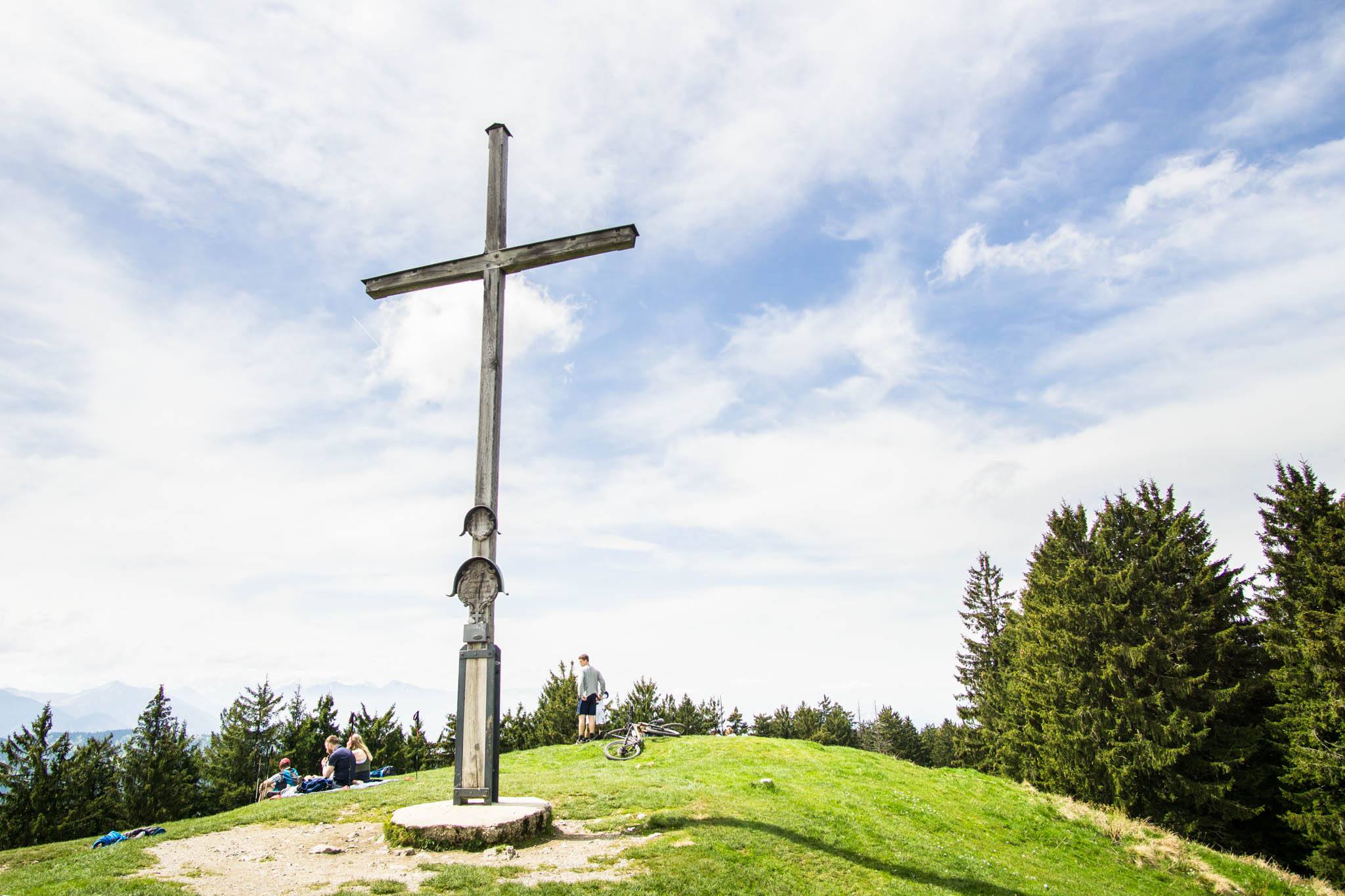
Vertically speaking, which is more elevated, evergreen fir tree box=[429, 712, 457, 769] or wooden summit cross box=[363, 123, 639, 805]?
wooden summit cross box=[363, 123, 639, 805]

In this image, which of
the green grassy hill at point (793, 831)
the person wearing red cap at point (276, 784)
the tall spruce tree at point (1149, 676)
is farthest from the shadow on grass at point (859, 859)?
the tall spruce tree at point (1149, 676)

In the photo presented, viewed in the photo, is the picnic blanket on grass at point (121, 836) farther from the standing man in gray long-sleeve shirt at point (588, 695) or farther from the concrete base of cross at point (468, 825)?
the standing man in gray long-sleeve shirt at point (588, 695)

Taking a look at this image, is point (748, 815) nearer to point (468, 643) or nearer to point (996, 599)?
point (468, 643)

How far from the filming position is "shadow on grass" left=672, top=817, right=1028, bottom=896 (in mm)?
9492

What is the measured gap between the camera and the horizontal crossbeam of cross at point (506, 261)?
427 inches

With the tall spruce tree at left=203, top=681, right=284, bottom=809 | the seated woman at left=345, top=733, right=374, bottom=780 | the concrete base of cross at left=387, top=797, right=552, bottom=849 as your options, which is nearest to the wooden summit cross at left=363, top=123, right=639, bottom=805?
the concrete base of cross at left=387, top=797, right=552, bottom=849

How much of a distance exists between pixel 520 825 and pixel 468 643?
102 inches

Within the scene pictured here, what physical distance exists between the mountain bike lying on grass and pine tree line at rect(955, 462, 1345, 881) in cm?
2130

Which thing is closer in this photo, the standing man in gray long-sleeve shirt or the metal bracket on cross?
the metal bracket on cross

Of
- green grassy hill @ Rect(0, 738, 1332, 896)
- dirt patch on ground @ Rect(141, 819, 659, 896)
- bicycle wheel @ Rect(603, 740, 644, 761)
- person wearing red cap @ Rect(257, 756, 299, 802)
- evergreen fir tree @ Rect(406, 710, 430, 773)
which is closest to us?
dirt patch on ground @ Rect(141, 819, 659, 896)

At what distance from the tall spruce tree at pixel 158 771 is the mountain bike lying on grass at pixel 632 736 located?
68.7 ft

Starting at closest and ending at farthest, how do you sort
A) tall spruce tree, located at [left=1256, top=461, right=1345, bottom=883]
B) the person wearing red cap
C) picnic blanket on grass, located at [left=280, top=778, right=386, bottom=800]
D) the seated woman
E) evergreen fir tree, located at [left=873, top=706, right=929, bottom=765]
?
picnic blanket on grass, located at [left=280, top=778, right=386, bottom=800], the person wearing red cap, the seated woman, tall spruce tree, located at [left=1256, top=461, right=1345, bottom=883], evergreen fir tree, located at [left=873, top=706, right=929, bottom=765]

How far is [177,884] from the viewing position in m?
6.95

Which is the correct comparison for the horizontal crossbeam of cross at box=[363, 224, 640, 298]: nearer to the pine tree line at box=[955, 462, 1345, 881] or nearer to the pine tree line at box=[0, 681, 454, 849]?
the pine tree line at box=[0, 681, 454, 849]
